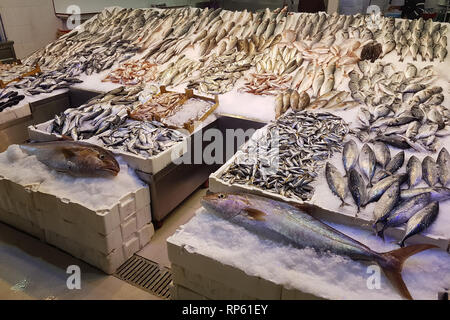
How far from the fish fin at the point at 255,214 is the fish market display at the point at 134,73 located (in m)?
3.51

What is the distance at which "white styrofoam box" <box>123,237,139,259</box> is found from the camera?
2.96m

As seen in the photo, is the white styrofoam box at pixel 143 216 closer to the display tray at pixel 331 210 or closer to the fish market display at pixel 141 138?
the fish market display at pixel 141 138

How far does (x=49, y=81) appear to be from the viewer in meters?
5.13

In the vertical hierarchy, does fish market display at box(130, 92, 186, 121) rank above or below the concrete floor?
above

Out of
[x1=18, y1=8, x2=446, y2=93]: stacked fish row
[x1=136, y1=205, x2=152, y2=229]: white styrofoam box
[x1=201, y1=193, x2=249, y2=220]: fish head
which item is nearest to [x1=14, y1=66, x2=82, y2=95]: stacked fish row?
[x1=18, y1=8, x2=446, y2=93]: stacked fish row

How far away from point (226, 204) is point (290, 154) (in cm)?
90

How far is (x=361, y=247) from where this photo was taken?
77.6 inches

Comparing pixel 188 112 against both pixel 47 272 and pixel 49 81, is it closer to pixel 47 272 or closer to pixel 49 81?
pixel 47 272

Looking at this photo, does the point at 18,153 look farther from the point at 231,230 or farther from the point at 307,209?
the point at 307,209

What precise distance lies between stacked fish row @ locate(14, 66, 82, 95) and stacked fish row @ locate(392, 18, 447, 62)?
4.96m

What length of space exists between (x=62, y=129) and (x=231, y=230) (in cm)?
233

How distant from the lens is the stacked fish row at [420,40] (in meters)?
5.04

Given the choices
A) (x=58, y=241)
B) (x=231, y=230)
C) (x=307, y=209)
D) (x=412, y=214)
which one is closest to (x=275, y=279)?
(x=231, y=230)

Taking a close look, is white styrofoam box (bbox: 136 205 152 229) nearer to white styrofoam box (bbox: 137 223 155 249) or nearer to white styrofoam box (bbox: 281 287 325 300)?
white styrofoam box (bbox: 137 223 155 249)
